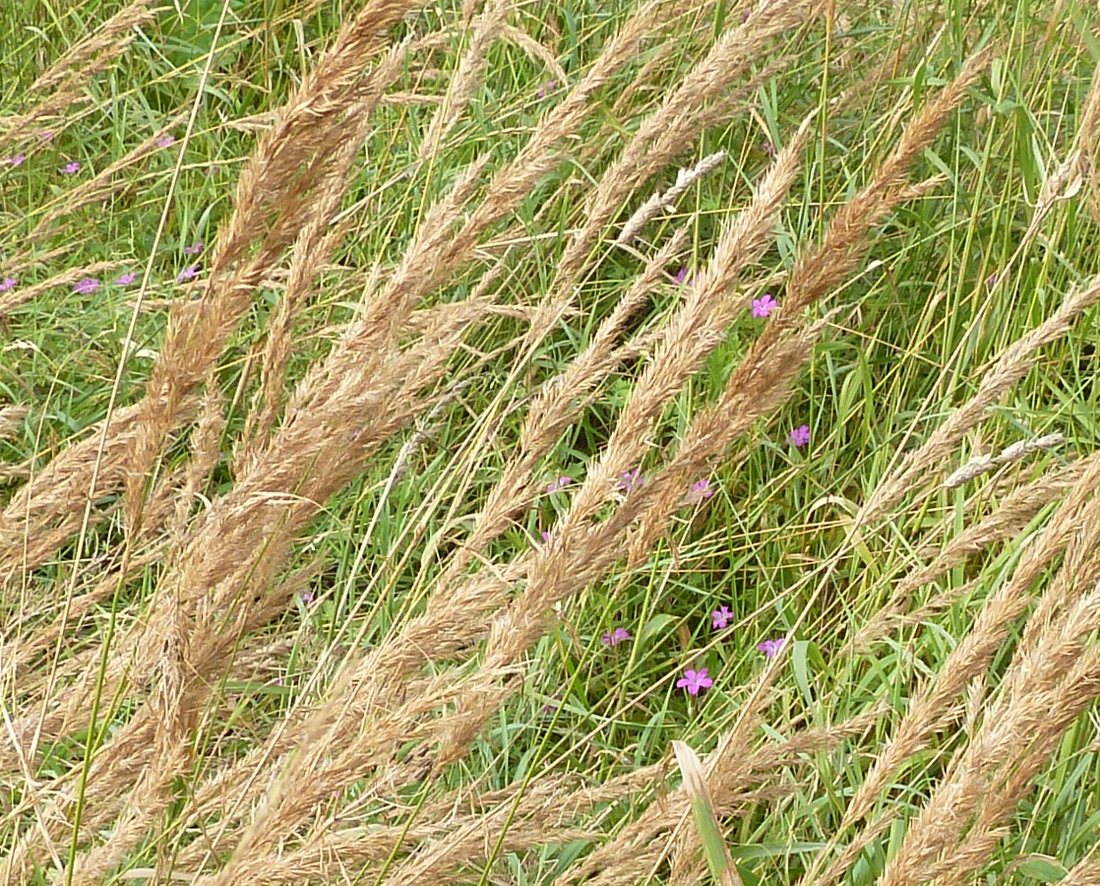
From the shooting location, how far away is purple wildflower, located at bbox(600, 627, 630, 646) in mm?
1922

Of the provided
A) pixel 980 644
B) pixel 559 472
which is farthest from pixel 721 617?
pixel 980 644

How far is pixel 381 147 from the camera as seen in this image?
9.39 ft

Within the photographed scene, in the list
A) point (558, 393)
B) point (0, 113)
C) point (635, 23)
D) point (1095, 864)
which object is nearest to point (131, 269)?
point (0, 113)

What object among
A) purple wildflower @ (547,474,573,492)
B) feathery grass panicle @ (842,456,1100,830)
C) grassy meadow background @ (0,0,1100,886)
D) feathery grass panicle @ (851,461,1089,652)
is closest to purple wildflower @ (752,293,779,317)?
grassy meadow background @ (0,0,1100,886)

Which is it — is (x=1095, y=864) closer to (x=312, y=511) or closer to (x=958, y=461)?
(x=312, y=511)

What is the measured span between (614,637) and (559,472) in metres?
0.24

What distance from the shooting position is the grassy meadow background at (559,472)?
106cm

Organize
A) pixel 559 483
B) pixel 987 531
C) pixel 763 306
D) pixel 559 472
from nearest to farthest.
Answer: pixel 987 531
pixel 559 472
pixel 559 483
pixel 763 306

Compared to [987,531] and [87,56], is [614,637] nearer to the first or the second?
[987,531]

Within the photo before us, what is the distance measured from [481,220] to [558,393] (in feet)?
0.64

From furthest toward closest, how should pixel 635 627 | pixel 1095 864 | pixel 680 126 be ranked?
1. pixel 635 627
2. pixel 680 126
3. pixel 1095 864

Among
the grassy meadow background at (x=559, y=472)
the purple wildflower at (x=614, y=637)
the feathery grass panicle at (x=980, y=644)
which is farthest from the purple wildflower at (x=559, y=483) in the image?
the feathery grass panicle at (x=980, y=644)

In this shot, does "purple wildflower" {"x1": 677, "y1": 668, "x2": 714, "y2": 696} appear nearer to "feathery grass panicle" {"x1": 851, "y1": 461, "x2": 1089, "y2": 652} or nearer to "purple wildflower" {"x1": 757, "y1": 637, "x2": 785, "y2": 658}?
"purple wildflower" {"x1": 757, "y1": 637, "x2": 785, "y2": 658}

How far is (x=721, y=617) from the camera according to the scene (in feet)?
6.60
